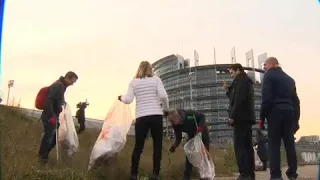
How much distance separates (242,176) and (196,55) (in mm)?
1441

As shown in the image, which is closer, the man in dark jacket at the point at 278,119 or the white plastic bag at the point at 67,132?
the man in dark jacket at the point at 278,119

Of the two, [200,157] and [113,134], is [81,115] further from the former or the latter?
[200,157]

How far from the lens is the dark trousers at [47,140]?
4.91 meters

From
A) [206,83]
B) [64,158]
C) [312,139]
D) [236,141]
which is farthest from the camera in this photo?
[64,158]

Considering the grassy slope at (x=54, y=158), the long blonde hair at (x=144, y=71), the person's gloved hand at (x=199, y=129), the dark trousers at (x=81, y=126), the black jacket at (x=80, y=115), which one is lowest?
the grassy slope at (x=54, y=158)

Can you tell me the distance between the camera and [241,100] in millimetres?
4375

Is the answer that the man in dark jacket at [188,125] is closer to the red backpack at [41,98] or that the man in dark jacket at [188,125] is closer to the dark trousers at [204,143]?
the dark trousers at [204,143]

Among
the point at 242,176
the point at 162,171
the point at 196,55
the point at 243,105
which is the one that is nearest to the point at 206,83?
the point at 196,55

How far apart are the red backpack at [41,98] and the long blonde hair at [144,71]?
113 cm

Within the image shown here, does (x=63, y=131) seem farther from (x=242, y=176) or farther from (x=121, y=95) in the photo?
(x=242, y=176)

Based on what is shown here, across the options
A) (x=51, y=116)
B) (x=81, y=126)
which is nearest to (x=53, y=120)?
(x=51, y=116)

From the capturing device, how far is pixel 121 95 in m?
4.45

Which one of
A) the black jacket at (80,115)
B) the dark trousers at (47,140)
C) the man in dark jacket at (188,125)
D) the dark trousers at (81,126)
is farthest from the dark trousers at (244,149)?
the dark trousers at (47,140)

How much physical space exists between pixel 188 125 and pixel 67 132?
60.7 inches
